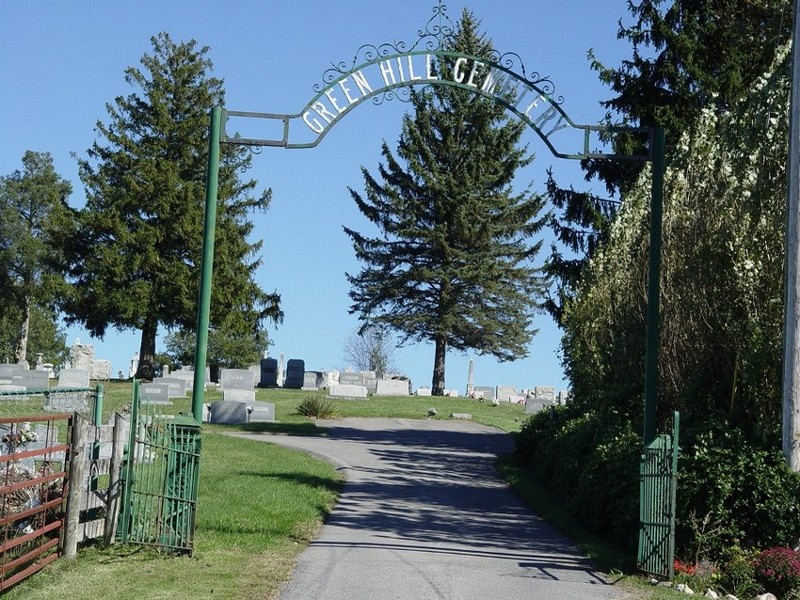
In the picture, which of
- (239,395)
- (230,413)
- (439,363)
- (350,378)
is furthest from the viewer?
(439,363)

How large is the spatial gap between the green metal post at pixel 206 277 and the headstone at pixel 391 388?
37.4 m

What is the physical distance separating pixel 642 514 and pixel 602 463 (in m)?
3.76

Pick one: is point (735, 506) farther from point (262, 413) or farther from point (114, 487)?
point (262, 413)

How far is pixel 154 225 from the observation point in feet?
164

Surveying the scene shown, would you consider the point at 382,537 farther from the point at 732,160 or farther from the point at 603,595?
the point at 732,160

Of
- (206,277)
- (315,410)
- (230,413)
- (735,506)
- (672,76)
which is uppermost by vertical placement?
(672,76)

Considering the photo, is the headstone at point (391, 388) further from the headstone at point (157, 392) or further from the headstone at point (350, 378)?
the headstone at point (157, 392)

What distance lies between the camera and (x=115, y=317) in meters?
49.7

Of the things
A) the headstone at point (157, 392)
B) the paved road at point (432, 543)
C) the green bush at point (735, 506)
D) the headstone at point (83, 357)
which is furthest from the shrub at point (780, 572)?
the headstone at point (83, 357)

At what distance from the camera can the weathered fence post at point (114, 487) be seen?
11859 millimetres

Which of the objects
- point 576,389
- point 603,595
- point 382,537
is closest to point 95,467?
point 382,537

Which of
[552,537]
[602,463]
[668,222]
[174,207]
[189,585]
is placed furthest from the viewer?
[174,207]

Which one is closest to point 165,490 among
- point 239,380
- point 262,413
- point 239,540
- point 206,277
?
point 239,540

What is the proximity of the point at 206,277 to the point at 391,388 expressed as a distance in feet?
124
